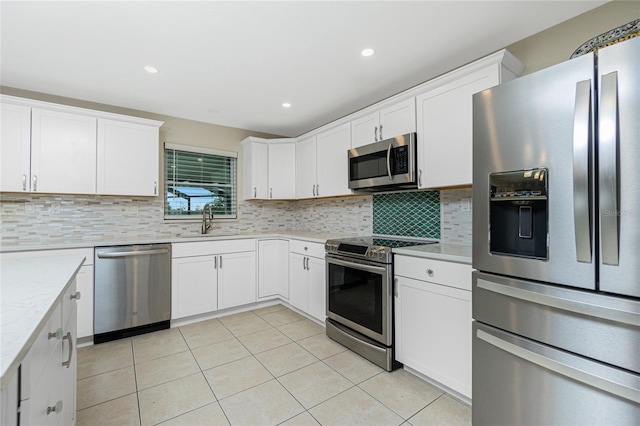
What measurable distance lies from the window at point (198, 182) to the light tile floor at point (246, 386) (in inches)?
63.2

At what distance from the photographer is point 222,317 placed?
3.41 meters

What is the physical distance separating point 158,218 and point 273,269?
1.53 metres

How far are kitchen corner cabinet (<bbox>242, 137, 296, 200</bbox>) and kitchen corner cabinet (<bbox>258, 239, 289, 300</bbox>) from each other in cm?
71

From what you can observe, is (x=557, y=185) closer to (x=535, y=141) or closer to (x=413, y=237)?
(x=535, y=141)

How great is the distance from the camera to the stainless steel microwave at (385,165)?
2.45 meters

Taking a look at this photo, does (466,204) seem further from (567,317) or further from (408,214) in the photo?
(567,317)

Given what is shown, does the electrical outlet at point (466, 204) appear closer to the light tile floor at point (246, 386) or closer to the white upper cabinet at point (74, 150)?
the light tile floor at point (246, 386)

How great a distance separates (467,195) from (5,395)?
2.65 meters

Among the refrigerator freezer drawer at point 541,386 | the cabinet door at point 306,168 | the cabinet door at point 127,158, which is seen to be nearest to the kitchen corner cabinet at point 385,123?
the cabinet door at point 306,168

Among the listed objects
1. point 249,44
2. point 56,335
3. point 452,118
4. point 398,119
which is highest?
point 249,44

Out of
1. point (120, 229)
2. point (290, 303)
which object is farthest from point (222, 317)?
point (120, 229)

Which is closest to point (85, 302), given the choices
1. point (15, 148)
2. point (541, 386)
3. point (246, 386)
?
point (15, 148)

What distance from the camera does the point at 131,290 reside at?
2.88 meters

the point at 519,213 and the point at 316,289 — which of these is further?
the point at 316,289
